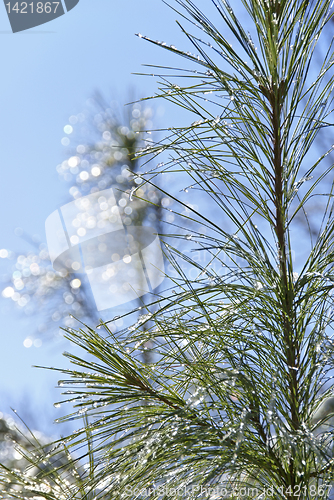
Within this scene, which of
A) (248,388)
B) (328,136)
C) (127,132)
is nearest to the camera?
(248,388)

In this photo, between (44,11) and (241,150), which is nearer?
(241,150)

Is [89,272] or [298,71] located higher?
[89,272]

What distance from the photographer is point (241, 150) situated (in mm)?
607

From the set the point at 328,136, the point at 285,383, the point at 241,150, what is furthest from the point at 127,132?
the point at 285,383

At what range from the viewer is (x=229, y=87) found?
553mm

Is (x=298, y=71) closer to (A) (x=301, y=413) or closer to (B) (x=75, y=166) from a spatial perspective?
(A) (x=301, y=413)

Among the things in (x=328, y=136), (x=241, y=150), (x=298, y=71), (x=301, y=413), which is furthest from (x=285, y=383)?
(x=328, y=136)

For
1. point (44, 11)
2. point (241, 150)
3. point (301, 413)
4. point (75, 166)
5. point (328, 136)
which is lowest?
point (301, 413)

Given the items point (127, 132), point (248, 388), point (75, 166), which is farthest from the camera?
point (75, 166)

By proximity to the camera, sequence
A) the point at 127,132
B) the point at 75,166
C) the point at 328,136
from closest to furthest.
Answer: the point at 328,136
the point at 127,132
the point at 75,166

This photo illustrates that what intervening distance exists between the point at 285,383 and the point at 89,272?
7.50 feet

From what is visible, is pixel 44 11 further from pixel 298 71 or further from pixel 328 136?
pixel 298 71

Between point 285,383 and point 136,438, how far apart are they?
21 centimetres

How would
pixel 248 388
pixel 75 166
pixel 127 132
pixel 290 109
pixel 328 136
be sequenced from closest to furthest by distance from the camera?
pixel 248 388 → pixel 290 109 → pixel 328 136 → pixel 127 132 → pixel 75 166
